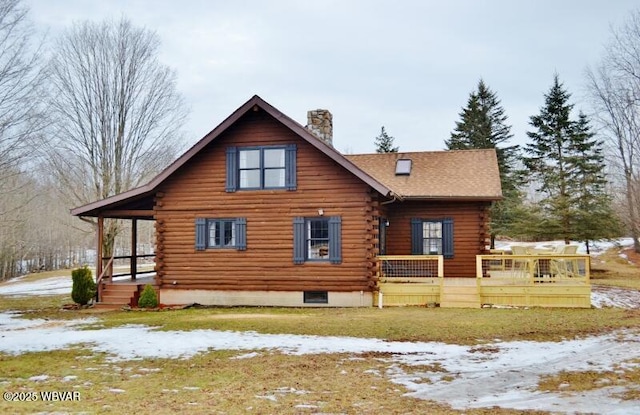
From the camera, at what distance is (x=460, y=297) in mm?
15875

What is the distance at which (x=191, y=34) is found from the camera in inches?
1213

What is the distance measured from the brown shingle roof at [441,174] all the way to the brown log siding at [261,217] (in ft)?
9.23

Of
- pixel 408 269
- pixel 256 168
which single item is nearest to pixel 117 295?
pixel 256 168

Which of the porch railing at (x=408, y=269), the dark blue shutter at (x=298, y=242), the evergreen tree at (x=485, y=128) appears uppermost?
the evergreen tree at (x=485, y=128)

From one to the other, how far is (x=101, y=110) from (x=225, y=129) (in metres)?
11.1

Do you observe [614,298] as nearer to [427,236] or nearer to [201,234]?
[427,236]

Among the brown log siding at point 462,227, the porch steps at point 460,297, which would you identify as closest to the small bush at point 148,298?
the brown log siding at point 462,227

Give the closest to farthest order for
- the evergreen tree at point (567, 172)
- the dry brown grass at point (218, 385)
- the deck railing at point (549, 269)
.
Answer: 1. the dry brown grass at point (218, 385)
2. the deck railing at point (549, 269)
3. the evergreen tree at point (567, 172)

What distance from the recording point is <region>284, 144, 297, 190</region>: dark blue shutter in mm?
16859

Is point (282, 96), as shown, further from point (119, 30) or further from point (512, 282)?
point (512, 282)

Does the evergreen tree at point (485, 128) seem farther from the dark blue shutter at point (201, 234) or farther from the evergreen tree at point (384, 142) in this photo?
the dark blue shutter at point (201, 234)

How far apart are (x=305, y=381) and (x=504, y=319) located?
7.36 metres

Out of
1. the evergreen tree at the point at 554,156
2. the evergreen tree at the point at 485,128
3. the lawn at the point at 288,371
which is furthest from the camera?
the evergreen tree at the point at 485,128

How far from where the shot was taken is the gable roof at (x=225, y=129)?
15789 mm
